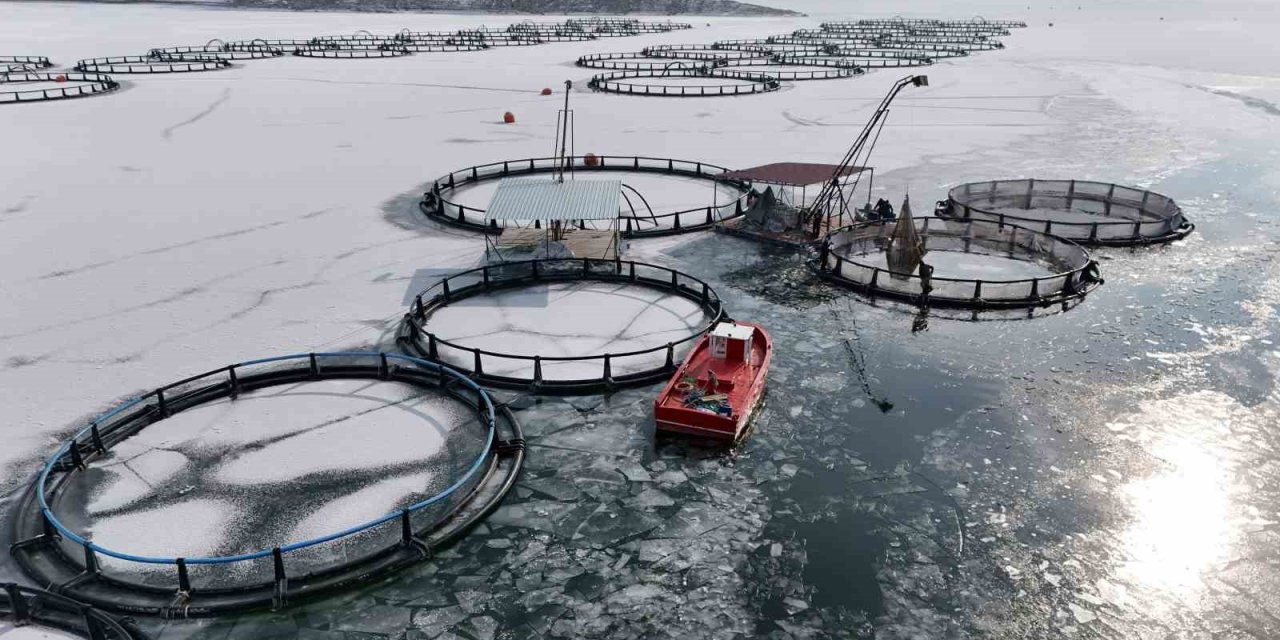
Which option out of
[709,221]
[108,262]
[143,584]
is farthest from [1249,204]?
[108,262]

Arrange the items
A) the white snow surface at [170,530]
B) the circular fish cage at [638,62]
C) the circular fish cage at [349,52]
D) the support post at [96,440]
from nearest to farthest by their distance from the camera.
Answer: the white snow surface at [170,530], the support post at [96,440], the circular fish cage at [638,62], the circular fish cage at [349,52]

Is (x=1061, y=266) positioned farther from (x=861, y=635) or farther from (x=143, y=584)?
(x=143, y=584)

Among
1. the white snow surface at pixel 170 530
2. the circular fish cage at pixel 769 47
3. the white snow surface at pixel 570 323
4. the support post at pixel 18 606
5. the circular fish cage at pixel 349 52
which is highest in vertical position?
the circular fish cage at pixel 769 47

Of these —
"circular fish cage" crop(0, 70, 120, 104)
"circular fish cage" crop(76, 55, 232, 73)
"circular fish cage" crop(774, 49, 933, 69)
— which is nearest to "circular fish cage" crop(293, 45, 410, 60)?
"circular fish cage" crop(76, 55, 232, 73)

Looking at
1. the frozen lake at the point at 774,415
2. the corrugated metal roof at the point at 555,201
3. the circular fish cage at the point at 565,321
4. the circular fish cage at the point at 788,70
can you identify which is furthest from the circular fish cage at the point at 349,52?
the circular fish cage at the point at 565,321

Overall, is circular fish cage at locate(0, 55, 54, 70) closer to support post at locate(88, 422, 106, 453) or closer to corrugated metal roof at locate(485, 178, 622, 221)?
corrugated metal roof at locate(485, 178, 622, 221)

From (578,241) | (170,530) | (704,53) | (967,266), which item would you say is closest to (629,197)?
(578,241)

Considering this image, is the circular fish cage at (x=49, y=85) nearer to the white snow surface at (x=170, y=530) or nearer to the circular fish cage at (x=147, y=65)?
the circular fish cage at (x=147, y=65)
